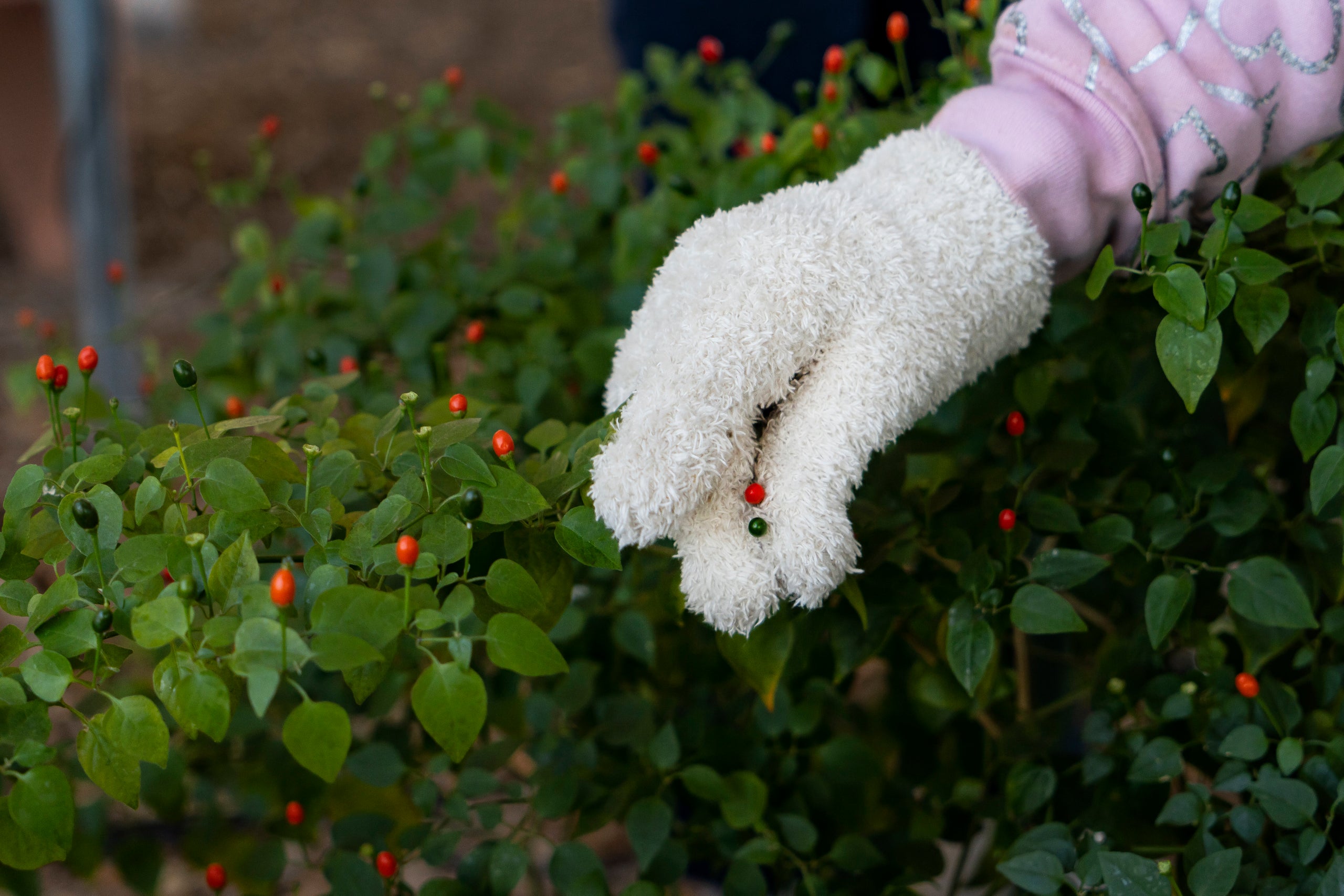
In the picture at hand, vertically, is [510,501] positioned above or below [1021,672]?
above

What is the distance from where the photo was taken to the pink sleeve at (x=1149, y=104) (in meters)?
0.60

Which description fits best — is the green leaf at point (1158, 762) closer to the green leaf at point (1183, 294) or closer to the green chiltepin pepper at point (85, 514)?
the green leaf at point (1183, 294)

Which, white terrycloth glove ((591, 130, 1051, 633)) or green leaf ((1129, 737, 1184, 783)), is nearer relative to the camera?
white terrycloth glove ((591, 130, 1051, 633))

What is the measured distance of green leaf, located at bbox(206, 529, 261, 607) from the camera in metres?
0.46

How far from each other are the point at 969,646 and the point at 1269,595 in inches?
6.6

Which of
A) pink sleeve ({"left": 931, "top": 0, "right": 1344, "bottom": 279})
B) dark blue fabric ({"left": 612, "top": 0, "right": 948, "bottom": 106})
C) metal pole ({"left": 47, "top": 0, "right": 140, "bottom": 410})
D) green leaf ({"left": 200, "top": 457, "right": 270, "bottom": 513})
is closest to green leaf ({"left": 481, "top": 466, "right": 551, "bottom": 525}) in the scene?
green leaf ({"left": 200, "top": 457, "right": 270, "bottom": 513})

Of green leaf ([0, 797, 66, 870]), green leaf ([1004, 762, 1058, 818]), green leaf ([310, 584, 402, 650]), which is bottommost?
green leaf ([1004, 762, 1058, 818])

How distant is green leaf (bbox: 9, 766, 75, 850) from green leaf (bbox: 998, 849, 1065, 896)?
453 mm

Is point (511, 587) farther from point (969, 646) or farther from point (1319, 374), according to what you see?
point (1319, 374)

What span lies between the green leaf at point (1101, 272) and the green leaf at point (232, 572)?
419mm

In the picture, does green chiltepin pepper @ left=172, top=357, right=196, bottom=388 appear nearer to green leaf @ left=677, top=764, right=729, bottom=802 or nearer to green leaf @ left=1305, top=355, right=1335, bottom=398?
green leaf @ left=677, top=764, right=729, bottom=802

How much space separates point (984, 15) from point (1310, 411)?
1.30 feet

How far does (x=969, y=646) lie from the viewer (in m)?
0.57

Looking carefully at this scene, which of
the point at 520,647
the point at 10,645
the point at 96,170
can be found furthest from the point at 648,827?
the point at 96,170
